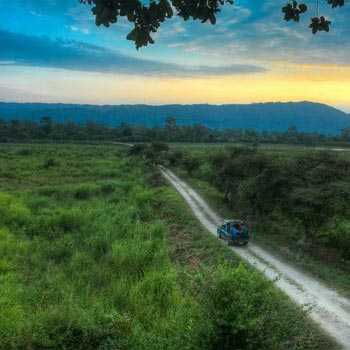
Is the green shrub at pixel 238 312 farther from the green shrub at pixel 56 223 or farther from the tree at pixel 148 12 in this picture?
the green shrub at pixel 56 223

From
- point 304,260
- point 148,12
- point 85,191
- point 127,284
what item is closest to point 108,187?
point 85,191

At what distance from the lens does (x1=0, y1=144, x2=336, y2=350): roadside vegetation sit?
11.4 m

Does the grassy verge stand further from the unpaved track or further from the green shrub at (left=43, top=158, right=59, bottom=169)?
the green shrub at (left=43, top=158, right=59, bottom=169)

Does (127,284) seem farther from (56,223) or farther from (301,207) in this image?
(56,223)

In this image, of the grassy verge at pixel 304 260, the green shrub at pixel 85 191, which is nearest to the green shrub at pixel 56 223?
the grassy verge at pixel 304 260

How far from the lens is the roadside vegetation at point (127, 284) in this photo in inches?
448

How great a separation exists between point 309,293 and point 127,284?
22.7ft

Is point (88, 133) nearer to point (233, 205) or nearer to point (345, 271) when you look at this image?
point (233, 205)

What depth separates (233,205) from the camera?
136ft

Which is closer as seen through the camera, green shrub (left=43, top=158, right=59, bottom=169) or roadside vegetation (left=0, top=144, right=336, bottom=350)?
roadside vegetation (left=0, top=144, right=336, bottom=350)

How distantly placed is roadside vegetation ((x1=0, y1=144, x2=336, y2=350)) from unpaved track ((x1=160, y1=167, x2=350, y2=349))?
0.63 m

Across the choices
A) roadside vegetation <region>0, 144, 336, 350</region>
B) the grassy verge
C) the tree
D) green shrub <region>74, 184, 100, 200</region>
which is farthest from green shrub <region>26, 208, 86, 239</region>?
the tree

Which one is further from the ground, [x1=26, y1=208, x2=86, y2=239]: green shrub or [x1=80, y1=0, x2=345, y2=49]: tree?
[x1=80, y1=0, x2=345, y2=49]: tree

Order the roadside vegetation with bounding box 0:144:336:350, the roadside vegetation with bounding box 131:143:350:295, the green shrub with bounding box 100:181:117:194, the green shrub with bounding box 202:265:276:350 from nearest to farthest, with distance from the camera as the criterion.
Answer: the green shrub with bounding box 202:265:276:350 → the roadside vegetation with bounding box 0:144:336:350 → the roadside vegetation with bounding box 131:143:350:295 → the green shrub with bounding box 100:181:117:194
